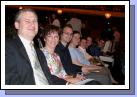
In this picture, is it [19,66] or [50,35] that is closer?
[19,66]

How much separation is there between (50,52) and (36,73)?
21cm

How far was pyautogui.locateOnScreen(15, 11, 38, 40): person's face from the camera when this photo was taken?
325 cm

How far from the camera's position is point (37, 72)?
3318 millimetres

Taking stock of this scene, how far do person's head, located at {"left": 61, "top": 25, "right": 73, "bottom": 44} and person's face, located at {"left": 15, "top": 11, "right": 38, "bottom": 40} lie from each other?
0.29 m

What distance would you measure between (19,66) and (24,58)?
0.07 m

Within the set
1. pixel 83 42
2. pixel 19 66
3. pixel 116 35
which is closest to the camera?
pixel 19 66

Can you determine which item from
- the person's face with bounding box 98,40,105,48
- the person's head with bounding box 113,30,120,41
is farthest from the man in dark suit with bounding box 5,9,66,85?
the person's head with bounding box 113,30,120,41

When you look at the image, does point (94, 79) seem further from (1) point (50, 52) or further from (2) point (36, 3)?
(2) point (36, 3)

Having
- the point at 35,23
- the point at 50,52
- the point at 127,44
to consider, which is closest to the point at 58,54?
the point at 50,52

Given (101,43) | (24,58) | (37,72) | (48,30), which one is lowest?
(37,72)

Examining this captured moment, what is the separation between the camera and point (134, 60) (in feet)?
11.0

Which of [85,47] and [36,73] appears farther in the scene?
[85,47]

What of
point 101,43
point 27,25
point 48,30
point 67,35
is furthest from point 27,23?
point 101,43

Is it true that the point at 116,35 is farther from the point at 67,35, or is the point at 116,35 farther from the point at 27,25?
the point at 27,25
